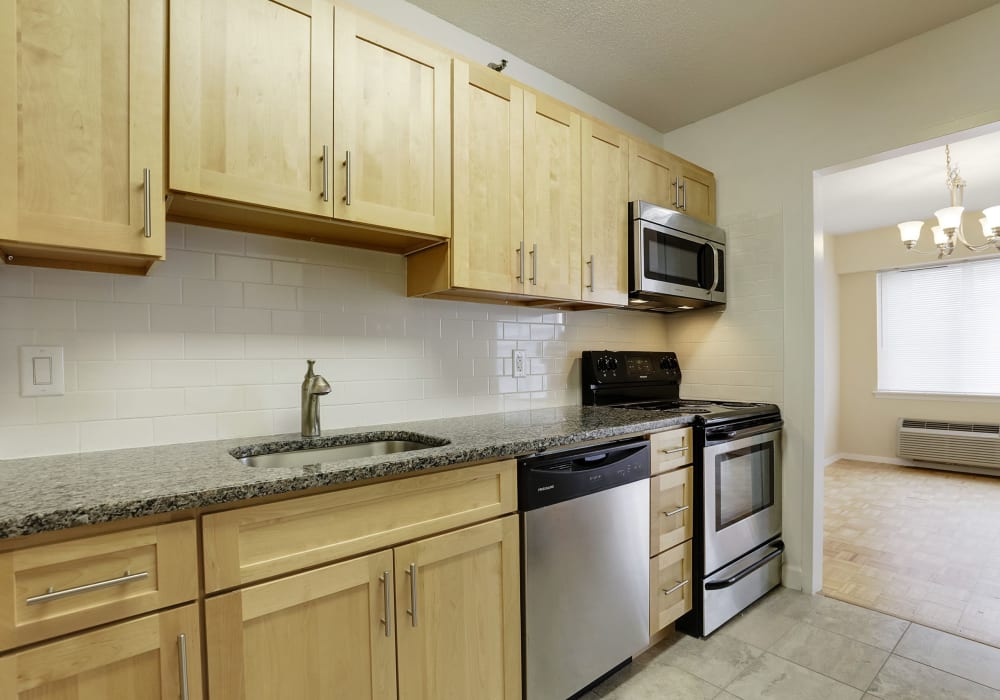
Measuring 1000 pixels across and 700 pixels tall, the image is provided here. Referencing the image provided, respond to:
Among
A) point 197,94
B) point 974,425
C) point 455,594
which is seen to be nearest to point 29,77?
point 197,94

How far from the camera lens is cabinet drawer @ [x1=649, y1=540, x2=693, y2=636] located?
6.57 ft

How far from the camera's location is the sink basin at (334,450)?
5.13 ft

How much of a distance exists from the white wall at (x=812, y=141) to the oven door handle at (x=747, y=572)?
9cm

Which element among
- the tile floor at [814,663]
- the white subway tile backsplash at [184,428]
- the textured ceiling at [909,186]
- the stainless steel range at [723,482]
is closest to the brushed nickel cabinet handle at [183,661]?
the white subway tile backsplash at [184,428]

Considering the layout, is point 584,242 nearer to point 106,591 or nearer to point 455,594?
point 455,594

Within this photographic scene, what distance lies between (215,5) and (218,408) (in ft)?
3.73

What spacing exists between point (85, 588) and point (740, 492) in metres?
2.40

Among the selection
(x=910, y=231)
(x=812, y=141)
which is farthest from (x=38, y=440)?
(x=910, y=231)

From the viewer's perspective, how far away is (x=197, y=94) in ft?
4.23

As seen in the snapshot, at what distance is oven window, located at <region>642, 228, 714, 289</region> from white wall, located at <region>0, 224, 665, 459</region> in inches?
30.5

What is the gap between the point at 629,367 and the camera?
278cm

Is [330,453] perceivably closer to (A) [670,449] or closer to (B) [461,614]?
(B) [461,614]

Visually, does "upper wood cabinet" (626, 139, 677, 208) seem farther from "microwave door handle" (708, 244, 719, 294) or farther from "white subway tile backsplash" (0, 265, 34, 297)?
"white subway tile backsplash" (0, 265, 34, 297)

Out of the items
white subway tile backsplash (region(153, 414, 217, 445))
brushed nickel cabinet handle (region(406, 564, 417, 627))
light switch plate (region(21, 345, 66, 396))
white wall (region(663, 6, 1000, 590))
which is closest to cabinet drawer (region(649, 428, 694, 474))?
white wall (region(663, 6, 1000, 590))
